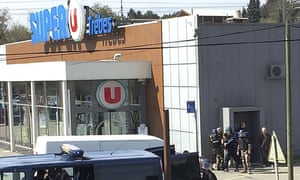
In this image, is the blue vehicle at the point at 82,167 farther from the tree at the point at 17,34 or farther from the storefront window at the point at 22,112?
the tree at the point at 17,34

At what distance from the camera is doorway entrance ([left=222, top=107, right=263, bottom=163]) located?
2470 centimetres

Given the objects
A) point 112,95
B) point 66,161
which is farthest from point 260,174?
point 66,161

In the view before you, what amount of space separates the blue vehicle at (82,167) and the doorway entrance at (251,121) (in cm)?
1386

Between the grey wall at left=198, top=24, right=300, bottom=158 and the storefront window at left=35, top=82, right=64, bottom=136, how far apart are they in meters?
7.48

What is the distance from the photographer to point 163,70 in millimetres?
26656

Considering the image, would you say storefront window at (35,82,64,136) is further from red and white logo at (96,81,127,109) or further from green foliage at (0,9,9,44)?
green foliage at (0,9,9,44)

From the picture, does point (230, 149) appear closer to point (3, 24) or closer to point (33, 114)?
point (33, 114)

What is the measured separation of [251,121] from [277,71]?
230 centimetres

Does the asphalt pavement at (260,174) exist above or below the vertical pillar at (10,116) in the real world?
below

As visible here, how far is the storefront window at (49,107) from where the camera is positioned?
28984 millimetres

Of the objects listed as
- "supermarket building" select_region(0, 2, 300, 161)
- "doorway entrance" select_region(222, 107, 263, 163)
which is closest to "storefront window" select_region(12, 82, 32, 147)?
"supermarket building" select_region(0, 2, 300, 161)

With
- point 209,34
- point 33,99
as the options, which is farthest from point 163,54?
point 33,99

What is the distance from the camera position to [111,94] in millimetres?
27672

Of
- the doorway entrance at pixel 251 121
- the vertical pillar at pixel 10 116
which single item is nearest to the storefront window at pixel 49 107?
the vertical pillar at pixel 10 116
